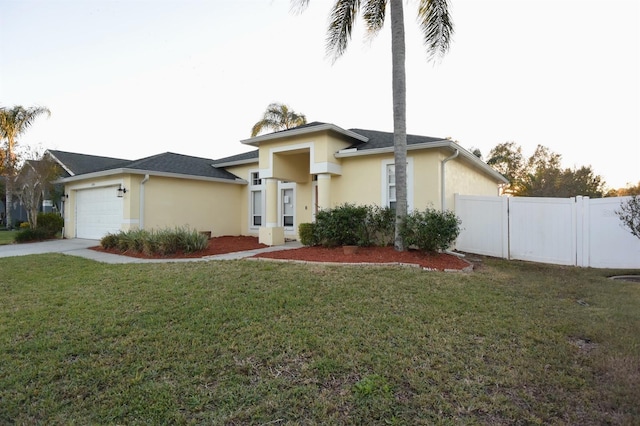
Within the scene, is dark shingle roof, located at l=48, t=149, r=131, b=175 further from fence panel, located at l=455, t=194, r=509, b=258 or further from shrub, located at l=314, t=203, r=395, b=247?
fence panel, located at l=455, t=194, r=509, b=258

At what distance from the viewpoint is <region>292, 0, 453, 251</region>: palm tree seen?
8.84 metres

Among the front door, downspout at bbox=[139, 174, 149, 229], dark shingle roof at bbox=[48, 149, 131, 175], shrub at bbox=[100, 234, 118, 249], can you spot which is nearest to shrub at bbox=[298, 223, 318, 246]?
the front door

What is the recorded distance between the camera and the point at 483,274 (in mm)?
7574

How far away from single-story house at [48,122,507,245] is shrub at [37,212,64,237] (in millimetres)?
842

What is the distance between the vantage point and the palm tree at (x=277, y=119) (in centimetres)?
2592

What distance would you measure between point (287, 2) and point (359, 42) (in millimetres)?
2482

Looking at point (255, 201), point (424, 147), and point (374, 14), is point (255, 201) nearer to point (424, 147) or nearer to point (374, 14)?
point (424, 147)

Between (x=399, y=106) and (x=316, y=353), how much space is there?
7.26 metres

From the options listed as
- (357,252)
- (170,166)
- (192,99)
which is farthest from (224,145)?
(357,252)

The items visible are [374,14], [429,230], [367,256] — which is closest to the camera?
[429,230]

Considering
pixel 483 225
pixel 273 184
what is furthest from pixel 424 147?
pixel 273 184

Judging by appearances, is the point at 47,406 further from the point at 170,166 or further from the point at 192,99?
the point at 192,99

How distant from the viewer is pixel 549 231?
385 inches

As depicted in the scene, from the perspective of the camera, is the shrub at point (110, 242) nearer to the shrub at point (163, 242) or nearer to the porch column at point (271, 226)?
the shrub at point (163, 242)
